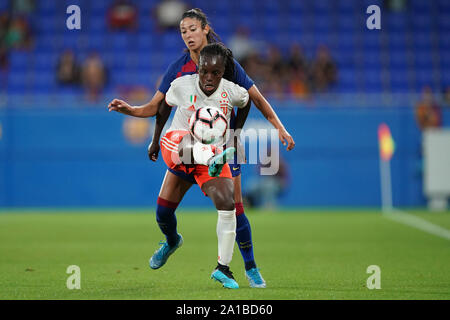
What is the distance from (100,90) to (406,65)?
335 inches

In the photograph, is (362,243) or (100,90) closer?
(362,243)

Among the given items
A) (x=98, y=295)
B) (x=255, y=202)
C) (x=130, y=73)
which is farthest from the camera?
(x=130, y=73)

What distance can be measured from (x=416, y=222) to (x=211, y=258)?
706cm

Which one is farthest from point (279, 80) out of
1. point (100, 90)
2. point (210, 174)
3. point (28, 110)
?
point (210, 174)

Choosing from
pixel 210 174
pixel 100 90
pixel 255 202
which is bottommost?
pixel 255 202

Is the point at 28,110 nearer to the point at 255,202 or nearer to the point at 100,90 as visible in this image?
the point at 100,90

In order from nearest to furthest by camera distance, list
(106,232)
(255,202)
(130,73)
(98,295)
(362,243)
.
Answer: (98,295), (362,243), (106,232), (255,202), (130,73)

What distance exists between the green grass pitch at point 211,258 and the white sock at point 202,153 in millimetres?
1089

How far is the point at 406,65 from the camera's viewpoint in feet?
71.1

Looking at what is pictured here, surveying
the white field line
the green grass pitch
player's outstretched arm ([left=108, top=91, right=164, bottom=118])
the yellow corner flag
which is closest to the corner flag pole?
the yellow corner flag

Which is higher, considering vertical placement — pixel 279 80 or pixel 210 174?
pixel 279 80

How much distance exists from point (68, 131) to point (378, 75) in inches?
334

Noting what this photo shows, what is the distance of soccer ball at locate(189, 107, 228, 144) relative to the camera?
6418mm

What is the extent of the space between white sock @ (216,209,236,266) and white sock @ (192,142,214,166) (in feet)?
1.47
